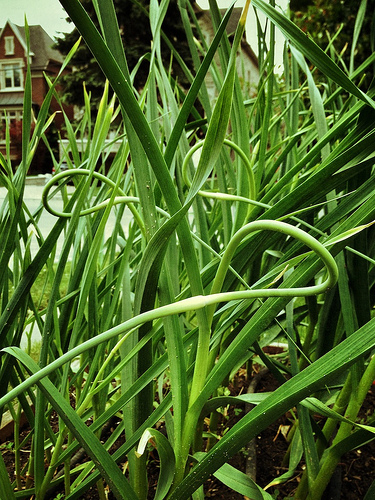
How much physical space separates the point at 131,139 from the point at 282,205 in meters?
0.12

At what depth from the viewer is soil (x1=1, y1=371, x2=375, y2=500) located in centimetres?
48

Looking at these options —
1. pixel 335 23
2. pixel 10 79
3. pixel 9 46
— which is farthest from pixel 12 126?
pixel 335 23

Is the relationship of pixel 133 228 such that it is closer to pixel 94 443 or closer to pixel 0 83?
pixel 94 443

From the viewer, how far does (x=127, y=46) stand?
911 cm

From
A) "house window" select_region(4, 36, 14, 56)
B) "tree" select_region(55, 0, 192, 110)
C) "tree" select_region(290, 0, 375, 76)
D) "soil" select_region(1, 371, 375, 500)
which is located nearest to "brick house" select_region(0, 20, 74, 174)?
"house window" select_region(4, 36, 14, 56)

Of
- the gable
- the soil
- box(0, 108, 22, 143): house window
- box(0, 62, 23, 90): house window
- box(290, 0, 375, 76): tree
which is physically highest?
the gable

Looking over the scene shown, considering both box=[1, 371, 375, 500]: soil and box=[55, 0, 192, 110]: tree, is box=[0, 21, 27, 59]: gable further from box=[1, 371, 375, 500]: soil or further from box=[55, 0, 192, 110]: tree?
box=[1, 371, 375, 500]: soil

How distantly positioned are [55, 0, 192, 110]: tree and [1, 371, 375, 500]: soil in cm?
880

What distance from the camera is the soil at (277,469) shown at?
475 mm

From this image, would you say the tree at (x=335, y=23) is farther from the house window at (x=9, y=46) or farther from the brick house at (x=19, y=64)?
the house window at (x=9, y=46)

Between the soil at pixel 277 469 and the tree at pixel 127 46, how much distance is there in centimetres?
880

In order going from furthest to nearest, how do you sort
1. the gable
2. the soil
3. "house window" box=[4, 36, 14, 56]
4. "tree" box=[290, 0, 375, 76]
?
"house window" box=[4, 36, 14, 56] → the gable → "tree" box=[290, 0, 375, 76] → the soil

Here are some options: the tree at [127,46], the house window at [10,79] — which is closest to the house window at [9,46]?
the house window at [10,79]

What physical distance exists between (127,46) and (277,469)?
32.0 ft
